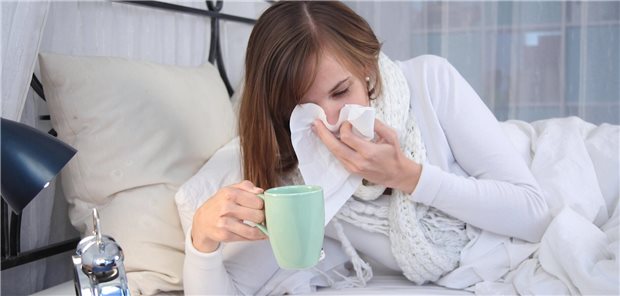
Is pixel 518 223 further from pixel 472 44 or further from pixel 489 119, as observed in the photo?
pixel 472 44

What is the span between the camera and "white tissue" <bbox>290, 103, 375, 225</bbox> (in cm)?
102

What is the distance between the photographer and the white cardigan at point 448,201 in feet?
3.49

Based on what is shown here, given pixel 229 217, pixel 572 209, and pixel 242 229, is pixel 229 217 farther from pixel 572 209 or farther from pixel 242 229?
pixel 572 209

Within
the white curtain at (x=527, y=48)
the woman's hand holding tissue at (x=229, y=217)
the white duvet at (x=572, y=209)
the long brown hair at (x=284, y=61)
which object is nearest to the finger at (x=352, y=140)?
the long brown hair at (x=284, y=61)

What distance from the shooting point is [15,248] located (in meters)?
1.08

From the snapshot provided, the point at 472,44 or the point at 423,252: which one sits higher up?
the point at 472,44

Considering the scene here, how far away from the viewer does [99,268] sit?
0.57 m

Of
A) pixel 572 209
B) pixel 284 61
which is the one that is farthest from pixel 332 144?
pixel 572 209

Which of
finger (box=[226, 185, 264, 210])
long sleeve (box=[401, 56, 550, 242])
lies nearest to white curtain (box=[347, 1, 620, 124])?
long sleeve (box=[401, 56, 550, 242])

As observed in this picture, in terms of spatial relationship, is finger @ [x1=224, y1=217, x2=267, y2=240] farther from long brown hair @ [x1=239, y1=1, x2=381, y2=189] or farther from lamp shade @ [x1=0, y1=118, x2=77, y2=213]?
lamp shade @ [x1=0, y1=118, x2=77, y2=213]

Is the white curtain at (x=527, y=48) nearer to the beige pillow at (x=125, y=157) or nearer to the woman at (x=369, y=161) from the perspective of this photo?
the woman at (x=369, y=161)

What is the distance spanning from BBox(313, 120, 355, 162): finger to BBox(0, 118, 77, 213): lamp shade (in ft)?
1.80

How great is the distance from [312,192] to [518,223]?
0.59 metres

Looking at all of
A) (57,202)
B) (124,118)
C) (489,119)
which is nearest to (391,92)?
(489,119)
